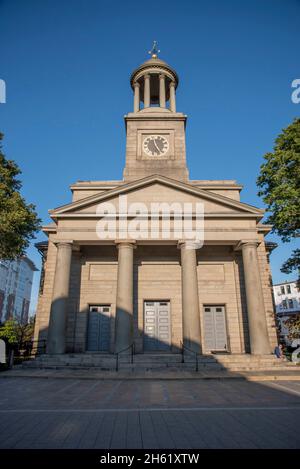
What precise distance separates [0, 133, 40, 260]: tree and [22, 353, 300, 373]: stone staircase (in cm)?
720

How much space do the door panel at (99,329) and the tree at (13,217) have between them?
628cm

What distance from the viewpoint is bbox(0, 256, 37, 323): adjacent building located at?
80688 mm

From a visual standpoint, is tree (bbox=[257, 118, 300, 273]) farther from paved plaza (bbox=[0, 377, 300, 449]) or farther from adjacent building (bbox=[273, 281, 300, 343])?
adjacent building (bbox=[273, 281, 300, 343])

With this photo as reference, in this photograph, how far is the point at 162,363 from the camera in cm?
1462

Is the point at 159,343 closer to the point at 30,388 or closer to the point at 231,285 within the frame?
the point at 231,285

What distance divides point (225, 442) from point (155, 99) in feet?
98.7

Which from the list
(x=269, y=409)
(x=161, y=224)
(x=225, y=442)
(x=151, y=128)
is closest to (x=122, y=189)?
(x=161, y=224)

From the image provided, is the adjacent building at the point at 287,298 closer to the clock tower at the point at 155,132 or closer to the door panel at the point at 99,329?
the clock tower at the point at 155,132

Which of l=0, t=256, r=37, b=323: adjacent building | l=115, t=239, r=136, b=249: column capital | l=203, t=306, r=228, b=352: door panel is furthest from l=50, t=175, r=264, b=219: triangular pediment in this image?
l=0, t=256, r=37, b=323: adjacent building

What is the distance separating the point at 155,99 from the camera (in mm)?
29781

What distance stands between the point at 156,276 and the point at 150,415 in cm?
1333

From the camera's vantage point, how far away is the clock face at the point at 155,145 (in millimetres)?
24672

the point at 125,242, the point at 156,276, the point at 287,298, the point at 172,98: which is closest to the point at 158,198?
the point at 125,242

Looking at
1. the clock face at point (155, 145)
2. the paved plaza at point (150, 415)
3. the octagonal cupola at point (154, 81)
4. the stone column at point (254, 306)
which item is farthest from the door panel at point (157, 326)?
the octagonal cupola at point (154, 81)
